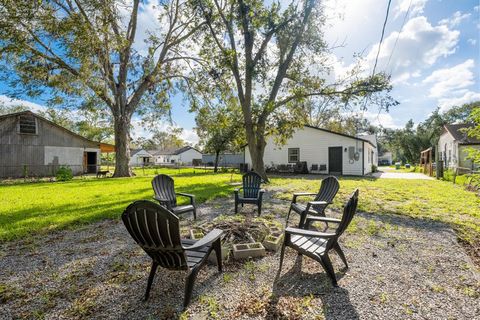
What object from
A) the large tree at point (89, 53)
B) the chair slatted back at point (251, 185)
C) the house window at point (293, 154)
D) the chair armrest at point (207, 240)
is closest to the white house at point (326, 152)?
the house window at point (293, 154)

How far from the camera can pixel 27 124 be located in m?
16.0

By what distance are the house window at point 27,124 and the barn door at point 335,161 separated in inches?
844

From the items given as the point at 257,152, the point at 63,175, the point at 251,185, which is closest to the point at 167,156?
the point at 63,175

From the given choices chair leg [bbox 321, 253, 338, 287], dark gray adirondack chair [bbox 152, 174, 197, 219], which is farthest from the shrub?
chair leg [bbox 321, 253, 338, 287]

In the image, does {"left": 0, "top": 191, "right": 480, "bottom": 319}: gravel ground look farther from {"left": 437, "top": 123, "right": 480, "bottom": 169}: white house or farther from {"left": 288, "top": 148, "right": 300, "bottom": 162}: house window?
{"left": 437, "top": 123, "right": 480, "bottom": 169}: white house

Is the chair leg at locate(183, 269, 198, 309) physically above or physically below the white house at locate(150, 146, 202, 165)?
below

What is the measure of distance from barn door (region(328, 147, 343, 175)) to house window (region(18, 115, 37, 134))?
21.4 m

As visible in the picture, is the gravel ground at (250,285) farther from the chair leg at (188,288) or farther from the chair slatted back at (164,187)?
the chair slatted back at (164,187)

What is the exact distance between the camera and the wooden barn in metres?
15.2

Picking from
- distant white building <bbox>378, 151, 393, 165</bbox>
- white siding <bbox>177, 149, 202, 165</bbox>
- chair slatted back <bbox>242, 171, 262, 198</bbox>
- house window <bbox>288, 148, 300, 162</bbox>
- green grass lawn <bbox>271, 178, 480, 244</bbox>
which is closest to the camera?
green grass lawn <bbox>271, 178, 480, 244</bbox>

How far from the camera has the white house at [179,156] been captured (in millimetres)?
52312

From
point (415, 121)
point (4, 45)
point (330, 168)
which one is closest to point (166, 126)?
point (4, 45)

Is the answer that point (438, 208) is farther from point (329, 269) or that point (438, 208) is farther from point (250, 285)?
point (250, 285)

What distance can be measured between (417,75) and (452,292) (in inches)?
309
